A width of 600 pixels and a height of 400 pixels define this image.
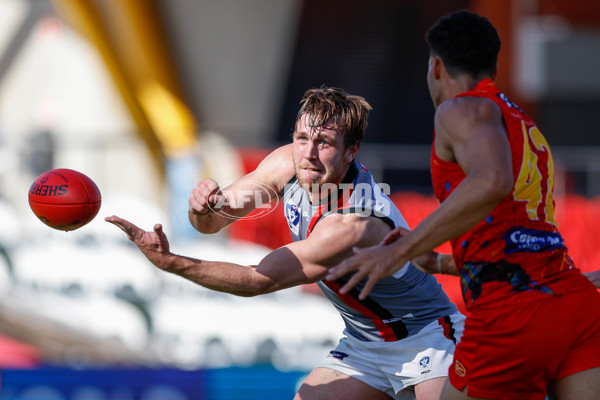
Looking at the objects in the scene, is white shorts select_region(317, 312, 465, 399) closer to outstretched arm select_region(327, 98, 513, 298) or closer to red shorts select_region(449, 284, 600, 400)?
red shorts select_region(449, 284, 600, 400)

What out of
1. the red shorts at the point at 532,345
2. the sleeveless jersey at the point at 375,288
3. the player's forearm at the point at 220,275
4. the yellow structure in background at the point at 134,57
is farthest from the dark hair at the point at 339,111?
the yellow structure in background at the point at 134,57

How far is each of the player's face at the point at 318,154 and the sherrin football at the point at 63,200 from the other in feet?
3.86

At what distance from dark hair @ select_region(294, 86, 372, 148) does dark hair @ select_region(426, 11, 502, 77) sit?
32.3 inches

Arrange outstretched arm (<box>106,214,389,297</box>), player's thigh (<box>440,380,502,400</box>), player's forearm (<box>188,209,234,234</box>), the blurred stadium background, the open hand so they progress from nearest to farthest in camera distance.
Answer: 1. player's thigh (<box>440,380,502,400</box>)
2. the open hand
3. outstretched arm (<box>106,214,389,297</box>)
4. player's forearm (<box>188,209,234,234</box>)
5. the blurred stadium background

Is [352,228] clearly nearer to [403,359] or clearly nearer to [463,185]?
[403,359]

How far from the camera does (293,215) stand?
13.8ft

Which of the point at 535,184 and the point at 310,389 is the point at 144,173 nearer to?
the point at 310,389

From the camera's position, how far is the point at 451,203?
9.76ft

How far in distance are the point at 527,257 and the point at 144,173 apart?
9.43m

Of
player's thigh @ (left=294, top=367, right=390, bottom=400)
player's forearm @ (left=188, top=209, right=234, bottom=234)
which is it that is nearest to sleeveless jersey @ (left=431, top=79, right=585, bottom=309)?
player's thigh @ (left=294, top=367, right=390, bottom=400)

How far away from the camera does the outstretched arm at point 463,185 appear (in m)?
2.94

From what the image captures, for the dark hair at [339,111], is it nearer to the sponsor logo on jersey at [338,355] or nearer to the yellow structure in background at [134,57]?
the sponsor logo on jersey at [338,355]

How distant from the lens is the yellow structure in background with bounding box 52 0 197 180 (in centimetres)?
1384

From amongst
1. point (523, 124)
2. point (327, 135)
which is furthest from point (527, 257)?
point (327, 135)
